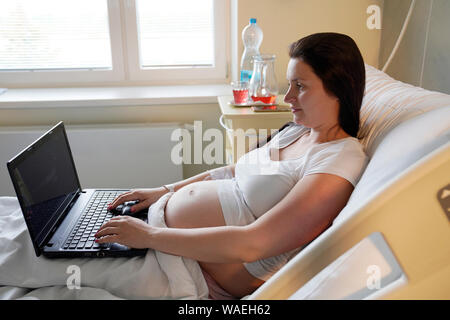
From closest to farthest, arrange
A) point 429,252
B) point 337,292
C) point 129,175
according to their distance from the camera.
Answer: point 429,252 → point 337,292 → point 129,175

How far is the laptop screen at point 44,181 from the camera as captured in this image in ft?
3.06

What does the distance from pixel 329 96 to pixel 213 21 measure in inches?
54.1

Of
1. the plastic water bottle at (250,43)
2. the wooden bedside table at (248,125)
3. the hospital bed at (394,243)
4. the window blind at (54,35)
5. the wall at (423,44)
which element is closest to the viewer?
the hospital bed at (394,243)

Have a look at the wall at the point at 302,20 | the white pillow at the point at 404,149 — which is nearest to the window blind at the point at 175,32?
the wall at the point at 302,20

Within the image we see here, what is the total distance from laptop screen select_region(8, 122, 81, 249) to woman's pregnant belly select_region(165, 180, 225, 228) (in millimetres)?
304

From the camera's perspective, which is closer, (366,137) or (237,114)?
(366,137)

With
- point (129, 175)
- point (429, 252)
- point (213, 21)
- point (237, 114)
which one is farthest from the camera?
point (213, 21)

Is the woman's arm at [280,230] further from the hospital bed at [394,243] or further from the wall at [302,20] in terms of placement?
the wall at [302,20]

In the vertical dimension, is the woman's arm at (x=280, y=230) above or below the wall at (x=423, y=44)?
below

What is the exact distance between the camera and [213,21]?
2.21 meters

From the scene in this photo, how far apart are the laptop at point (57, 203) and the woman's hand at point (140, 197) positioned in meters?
0.04
